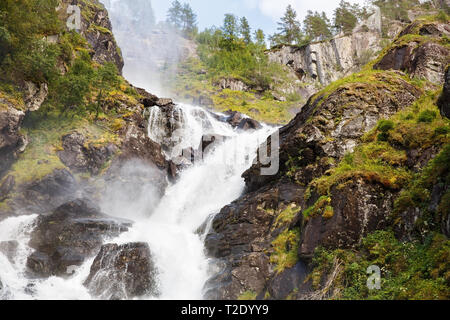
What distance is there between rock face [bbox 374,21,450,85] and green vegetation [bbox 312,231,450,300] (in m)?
14.4

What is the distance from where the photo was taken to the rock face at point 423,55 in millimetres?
19656

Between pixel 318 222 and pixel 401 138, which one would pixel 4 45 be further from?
pixel 401 138

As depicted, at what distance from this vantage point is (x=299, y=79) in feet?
232

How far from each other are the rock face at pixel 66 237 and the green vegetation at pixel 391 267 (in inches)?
464

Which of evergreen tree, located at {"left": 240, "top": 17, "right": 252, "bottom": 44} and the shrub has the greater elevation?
evergreen tree, located at {"left": 240, "top": 17, "right": 252, "bottom": 44}

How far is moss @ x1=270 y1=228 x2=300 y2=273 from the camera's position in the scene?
1257 cm

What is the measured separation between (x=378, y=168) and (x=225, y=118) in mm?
31119

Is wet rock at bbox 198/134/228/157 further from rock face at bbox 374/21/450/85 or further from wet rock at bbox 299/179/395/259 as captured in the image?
wet rock at bbox 299/179/395/259

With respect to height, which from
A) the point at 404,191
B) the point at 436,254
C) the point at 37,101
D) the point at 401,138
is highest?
the point at 37,101

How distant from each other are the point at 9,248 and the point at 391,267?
56.0ft

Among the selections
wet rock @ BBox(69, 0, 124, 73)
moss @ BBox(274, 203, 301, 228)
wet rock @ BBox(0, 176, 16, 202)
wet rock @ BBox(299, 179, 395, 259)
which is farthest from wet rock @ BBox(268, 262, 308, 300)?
wet rock @ BBox(69, 0, 124, 73)

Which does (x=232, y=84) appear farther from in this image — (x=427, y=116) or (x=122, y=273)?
(x=122, y=273)

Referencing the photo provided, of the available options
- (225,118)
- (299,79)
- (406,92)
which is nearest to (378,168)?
(406,92)

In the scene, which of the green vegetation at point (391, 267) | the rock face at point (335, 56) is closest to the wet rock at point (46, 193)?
the green vegetation at point (391, 267)
